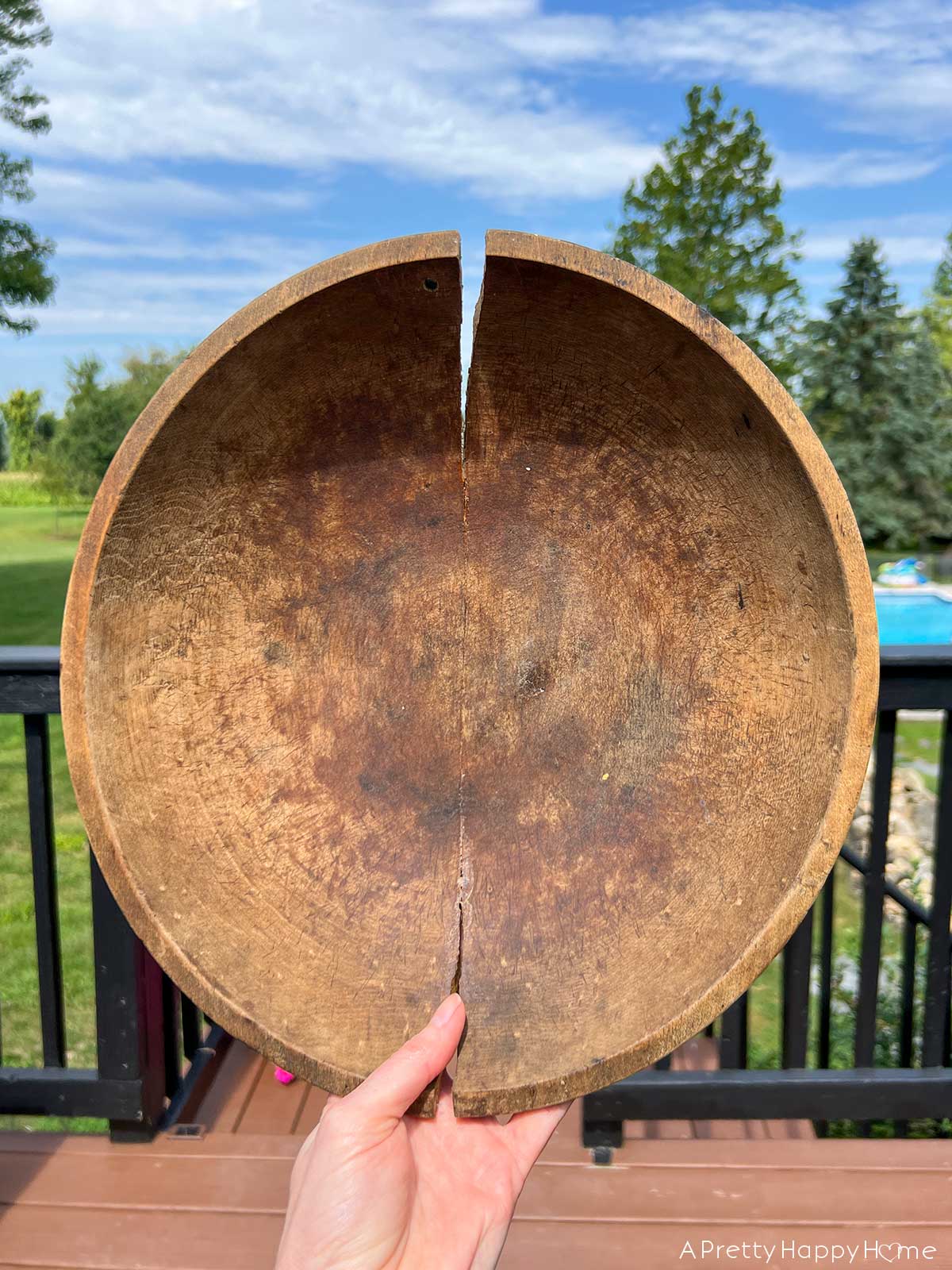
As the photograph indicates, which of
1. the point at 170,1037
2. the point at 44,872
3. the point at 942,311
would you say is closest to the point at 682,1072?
the point at 170,1037

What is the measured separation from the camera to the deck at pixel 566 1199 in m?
1.52

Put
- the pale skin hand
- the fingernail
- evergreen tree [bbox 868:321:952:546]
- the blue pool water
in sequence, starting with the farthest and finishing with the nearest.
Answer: evergreen tree [bbox 868:321:952:546] → the blue pool water → the fingernail → the pale skin hand

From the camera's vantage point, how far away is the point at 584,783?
1.25 metres

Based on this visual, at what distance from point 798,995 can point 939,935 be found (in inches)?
11.4

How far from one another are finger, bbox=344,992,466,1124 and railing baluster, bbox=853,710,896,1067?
1.03m

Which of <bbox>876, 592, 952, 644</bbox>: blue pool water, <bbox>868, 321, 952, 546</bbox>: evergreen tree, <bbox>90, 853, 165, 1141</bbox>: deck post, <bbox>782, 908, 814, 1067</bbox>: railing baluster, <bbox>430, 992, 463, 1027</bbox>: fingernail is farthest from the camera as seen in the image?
<bbox>868, 321, 952, 546</bbox>: evergreen tree

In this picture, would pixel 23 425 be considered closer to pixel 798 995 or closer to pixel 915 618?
pixel 915 618

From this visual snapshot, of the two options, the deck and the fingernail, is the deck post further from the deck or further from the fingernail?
the fingernail

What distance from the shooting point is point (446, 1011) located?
104 centimetres

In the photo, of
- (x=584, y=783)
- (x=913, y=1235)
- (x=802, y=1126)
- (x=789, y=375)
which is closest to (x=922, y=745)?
(x=802, y=1126)

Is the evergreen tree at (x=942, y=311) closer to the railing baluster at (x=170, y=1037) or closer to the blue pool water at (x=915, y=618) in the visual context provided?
the blue pool water at (x=915, y=618)

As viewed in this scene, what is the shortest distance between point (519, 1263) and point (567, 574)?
1.12m

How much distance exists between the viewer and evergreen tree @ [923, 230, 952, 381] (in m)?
21.0

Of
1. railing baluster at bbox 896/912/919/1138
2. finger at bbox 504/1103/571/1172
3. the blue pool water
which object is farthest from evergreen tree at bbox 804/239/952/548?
finger at bbox 504/1103/571/1172
